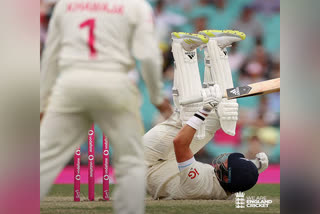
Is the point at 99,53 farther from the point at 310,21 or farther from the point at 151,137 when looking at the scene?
the point at 151,137

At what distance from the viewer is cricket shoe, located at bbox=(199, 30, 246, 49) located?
5.10 meters

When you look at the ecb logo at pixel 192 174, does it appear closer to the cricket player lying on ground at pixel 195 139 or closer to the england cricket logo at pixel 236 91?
the cricket player lying on ground at pixel 195 139

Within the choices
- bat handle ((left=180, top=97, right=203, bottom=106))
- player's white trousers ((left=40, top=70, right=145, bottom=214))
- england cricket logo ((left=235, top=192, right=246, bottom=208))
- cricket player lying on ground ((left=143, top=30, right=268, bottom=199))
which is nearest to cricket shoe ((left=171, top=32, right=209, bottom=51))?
cricket player lying on ground ((left=143, top=30, right=268, bottom=199))

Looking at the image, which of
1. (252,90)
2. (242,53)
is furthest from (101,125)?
(242,53)

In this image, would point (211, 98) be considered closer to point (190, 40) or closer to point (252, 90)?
point (252, 90)

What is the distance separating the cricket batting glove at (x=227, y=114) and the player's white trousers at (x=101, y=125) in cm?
187

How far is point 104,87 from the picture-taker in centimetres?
301

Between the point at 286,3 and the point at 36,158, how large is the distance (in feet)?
6.52

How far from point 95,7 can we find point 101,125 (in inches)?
25.9

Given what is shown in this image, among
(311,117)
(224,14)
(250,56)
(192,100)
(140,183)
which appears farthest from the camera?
(250,56)

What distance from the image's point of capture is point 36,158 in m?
3.14

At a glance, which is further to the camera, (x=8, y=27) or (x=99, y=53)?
(x=8, y=27)

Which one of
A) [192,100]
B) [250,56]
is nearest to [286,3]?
[192,100]

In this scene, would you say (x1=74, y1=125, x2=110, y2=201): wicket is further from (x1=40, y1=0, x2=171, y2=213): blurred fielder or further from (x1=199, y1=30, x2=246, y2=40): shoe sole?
(x1=40, y1=0, x2=171, y2=213): blurred fielder
